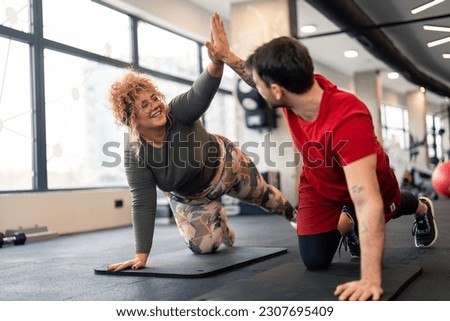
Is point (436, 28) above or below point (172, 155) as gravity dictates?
above

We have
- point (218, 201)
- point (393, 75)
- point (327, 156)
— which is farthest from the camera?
point (393, 75)

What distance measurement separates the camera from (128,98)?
6.37ft

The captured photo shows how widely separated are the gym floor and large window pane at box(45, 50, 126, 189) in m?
0.80

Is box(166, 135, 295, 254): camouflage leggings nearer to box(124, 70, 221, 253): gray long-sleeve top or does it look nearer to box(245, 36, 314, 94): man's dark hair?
box(124, 70, 221, 253): gray long-sleeve top

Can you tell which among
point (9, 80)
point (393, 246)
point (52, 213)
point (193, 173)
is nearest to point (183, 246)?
point (193, 173)

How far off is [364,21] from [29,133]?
9.92 ft

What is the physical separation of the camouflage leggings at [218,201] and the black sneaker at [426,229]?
603 millimetres

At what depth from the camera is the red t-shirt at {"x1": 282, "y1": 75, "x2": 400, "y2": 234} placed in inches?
51.9

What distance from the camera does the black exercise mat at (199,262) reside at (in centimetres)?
188

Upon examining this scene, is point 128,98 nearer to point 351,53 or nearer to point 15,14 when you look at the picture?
point 15,14

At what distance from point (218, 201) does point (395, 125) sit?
3.36 meters

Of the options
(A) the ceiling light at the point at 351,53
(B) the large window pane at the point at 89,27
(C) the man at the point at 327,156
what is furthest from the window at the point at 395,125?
(C) the man at the point at 327,156

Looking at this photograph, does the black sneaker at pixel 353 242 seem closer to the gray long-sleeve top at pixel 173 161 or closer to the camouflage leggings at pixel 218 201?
the camouflage leggings at pixel 218 201

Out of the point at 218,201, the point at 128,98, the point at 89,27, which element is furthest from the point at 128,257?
the point at 89,27
